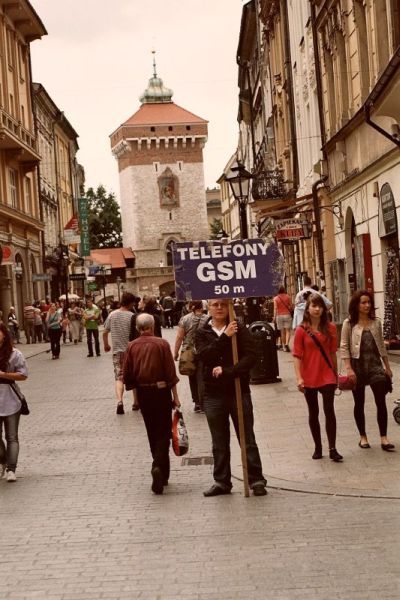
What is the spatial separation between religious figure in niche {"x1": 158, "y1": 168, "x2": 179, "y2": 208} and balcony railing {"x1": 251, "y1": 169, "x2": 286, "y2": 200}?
249 feet

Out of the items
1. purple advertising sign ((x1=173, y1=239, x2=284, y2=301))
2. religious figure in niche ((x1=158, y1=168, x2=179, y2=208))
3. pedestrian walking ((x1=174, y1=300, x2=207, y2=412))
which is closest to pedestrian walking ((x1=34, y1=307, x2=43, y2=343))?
pedestrian walking ((x1=174, y1=300, x2=207, y2=412))

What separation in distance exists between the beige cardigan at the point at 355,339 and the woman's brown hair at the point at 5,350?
3.23m

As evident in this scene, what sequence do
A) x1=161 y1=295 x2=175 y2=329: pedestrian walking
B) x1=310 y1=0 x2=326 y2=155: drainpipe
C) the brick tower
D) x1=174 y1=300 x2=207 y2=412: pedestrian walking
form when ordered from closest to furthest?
x1=174 y1=300 x2=207 y2=412: pedestrian walking
x1=310 y1=0 x2=326 y2=155: drainpipe
x1=161 y1=295 x2=175 y2=329: pedestrian walking
the brick tower

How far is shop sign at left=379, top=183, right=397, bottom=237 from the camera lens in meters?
20.2

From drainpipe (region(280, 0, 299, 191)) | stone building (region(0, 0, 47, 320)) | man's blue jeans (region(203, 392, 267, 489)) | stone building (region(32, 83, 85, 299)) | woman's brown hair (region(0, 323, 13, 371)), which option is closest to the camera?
man's blue jeans (region(203, 392, 267, 489))

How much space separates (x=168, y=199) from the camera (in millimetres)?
112875

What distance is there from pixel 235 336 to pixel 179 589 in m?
3.47

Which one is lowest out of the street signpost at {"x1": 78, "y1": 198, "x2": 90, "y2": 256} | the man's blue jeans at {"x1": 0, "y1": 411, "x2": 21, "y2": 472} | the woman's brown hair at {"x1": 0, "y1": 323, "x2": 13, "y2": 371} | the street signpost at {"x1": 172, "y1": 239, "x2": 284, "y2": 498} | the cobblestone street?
the cobblestone street

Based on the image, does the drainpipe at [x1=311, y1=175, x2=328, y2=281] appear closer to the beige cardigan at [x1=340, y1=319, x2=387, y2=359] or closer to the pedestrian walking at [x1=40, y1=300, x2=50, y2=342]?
the pedestrian walking at [x1=40, y1=300, x2=50, y2=342]

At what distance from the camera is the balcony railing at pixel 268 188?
120ft

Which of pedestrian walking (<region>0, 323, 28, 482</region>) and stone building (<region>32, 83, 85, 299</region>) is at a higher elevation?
stone building (<region>32, 83, 85, 299</region>)

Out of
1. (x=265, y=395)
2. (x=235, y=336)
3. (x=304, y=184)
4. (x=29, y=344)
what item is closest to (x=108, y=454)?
(x=235, y=336)

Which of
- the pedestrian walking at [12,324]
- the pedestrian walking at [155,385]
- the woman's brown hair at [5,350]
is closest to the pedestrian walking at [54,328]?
the pedestrian walking at [12,324]

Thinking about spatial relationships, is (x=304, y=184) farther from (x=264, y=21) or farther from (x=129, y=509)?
(x=129, y=509)
